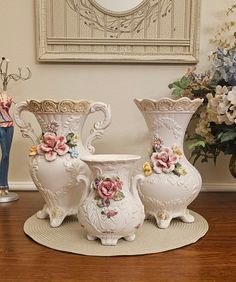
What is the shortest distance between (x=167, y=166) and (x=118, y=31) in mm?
500

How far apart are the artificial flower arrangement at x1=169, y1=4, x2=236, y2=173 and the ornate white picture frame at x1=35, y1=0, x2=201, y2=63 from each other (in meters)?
0.10

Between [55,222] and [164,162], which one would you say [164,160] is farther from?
[55,222]

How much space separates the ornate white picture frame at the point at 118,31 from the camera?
1.05m

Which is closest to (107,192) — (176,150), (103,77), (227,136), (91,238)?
(91,238)

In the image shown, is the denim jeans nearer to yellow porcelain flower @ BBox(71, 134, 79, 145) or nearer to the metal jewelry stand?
the metal jewelry stand

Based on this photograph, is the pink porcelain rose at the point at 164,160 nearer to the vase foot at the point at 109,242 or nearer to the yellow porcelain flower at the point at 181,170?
the yellow porcelain flower at the point at 181,170

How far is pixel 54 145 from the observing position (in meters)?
0.78

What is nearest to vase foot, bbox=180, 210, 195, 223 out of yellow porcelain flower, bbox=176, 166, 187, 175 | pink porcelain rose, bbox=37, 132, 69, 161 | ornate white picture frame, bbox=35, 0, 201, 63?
yellow porcelain flower, bbox=176, 166, 187, 175

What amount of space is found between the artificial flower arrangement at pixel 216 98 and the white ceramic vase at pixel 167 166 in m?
0.12

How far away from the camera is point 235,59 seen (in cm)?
87

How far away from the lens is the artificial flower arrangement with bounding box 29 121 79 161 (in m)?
0.78

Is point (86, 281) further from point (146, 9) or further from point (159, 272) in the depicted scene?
point (146, 9)

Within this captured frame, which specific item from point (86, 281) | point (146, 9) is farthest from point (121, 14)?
point (86, 281)

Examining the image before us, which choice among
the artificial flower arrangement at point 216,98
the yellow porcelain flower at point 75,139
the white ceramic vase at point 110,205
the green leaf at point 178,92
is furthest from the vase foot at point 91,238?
the green leaf at point 178,92
